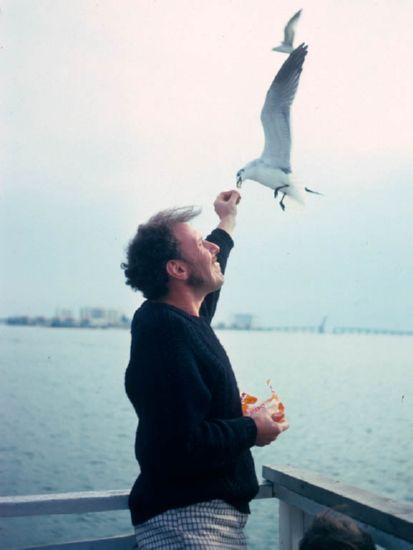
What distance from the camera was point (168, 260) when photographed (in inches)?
72.8

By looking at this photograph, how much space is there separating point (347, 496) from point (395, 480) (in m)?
15.8

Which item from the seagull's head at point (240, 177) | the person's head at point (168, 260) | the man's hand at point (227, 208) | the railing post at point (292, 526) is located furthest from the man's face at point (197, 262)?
the seagull's head at point (240, 177)

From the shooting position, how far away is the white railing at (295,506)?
5.47 feet

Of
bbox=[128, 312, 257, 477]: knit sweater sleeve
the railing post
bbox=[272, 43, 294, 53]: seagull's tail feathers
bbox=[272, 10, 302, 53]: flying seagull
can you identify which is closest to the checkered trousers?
bbox=[128, 312, 257, 477]: knit sweater sleeve

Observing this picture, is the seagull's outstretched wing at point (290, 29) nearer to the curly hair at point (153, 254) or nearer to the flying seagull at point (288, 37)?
the flying seagull at point (288, 37)

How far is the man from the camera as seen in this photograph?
153 centimetres

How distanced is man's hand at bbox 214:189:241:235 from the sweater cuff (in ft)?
3.08

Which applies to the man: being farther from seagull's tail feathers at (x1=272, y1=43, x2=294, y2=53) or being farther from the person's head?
A: seagull's tail feathers at (x1=272, y1=43, x2=294, y2=53)

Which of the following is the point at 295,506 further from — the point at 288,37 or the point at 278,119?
the point at 278,119

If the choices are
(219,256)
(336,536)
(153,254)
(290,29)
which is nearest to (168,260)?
(153,254)

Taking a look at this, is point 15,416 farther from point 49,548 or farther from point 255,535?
point 49,548

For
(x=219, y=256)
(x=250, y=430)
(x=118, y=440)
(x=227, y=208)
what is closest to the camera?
(x=250, y=430)

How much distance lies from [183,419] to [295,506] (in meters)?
0.84

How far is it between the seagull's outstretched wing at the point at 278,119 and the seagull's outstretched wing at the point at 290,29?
0.70 m
